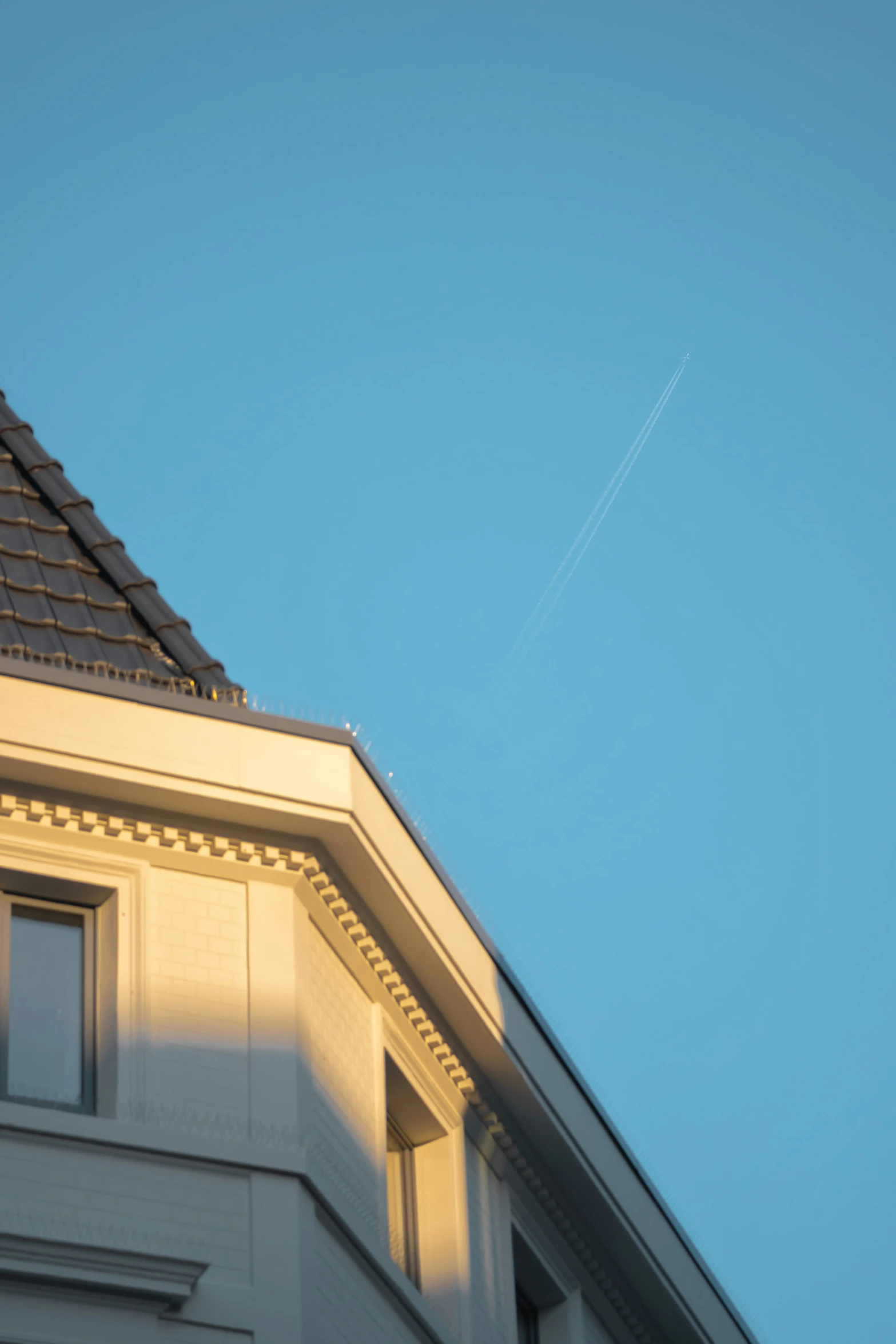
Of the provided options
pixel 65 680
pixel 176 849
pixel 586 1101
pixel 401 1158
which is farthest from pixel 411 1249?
pixel 65 680

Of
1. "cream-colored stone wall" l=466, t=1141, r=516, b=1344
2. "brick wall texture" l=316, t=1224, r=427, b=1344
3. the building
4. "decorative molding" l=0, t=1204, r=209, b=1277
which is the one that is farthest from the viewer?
"cream-colored stone wall" l=466, t=1141, r=516, b=1344

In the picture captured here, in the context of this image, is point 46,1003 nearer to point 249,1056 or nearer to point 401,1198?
point 249,1056

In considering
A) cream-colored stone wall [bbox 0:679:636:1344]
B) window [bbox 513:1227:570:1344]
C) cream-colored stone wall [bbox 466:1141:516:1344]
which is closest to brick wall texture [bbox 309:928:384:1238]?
cream-colored stone wall [bbox 0:679:636:1344]

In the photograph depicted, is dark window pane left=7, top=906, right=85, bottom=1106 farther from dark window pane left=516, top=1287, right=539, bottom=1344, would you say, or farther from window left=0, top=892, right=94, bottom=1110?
dark window pane left=516, top=1287, right=539, bottom=1344

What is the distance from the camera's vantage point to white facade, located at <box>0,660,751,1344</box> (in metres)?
12.8

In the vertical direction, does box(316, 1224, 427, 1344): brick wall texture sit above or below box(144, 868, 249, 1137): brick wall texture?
below

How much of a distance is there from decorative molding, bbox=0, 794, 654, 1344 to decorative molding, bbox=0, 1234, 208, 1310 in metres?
3.33

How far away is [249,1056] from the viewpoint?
46.5 ft

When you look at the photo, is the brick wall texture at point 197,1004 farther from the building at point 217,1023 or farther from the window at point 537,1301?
the window at point 537,1301

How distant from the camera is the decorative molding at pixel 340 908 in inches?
576

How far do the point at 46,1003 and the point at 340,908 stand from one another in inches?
106

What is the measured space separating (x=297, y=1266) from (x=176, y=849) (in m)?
3.38

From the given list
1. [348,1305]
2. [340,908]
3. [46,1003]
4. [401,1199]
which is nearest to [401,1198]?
[401,1199]

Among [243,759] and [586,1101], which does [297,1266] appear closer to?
[243,759]
